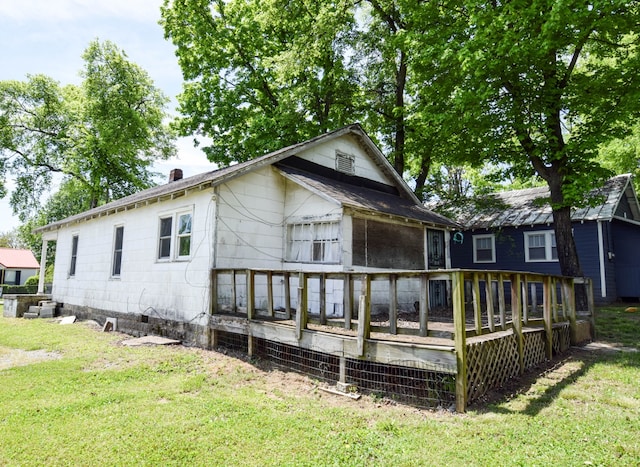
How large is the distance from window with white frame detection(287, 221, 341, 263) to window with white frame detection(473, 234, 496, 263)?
12171 millimetres

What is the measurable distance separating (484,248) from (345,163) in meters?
10.2

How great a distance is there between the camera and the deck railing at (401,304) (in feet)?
17.1

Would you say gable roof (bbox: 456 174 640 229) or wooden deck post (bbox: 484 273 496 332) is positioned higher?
gable roof (bbox: 456 174 640 229)

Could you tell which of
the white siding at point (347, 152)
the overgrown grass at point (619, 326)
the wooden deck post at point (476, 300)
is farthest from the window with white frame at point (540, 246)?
the wooden deck post at point (476, 300)

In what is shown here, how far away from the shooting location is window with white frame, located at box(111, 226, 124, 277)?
12.4 meters

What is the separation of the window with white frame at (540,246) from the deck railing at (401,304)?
7978 mm

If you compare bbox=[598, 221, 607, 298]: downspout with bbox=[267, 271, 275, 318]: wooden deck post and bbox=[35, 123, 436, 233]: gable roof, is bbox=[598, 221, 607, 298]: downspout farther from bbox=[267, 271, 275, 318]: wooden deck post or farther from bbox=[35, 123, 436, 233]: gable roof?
bbox=[267, 271, 275, 318]: wooden deck post

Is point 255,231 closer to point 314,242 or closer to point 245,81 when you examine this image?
point 314,242

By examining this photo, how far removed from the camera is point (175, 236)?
9844mm

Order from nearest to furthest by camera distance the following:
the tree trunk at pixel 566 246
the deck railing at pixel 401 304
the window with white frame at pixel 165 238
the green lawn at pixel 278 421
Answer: the green lawn at pixel 278 421, the deck railing at pixel 401 304, the window with white frame at pixel 165 238, the tree trunk at pixel 566 246

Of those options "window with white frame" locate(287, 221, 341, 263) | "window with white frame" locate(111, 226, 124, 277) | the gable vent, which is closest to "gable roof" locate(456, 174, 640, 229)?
the gable vent

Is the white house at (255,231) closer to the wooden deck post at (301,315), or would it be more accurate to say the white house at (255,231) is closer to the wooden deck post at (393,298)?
the wooden deck post at (301,315)

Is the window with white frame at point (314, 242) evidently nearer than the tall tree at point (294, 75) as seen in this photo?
Yes

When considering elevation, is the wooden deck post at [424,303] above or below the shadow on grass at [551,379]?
above
